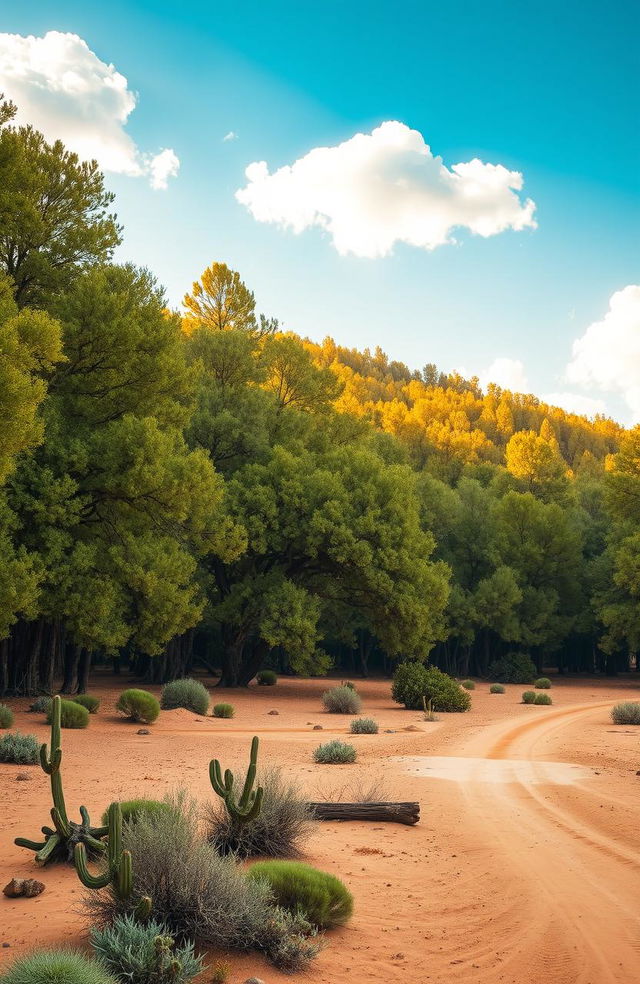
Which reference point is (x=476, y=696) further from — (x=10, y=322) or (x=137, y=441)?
(x=10, y=322)

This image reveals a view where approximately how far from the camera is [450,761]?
14758mm

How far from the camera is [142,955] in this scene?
15.4 feet

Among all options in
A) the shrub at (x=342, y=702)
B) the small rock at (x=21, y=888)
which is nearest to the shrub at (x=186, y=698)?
the shrub at (x=342, y=702)

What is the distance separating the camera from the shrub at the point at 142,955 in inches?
182

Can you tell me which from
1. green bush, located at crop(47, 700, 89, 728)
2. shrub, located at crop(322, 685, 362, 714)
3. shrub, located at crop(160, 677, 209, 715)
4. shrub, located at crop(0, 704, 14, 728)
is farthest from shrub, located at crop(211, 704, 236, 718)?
shrub, located at crop(0, 704, 14, 728)

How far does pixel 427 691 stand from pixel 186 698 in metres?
9.67

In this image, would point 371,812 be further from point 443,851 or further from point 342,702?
point 342,702

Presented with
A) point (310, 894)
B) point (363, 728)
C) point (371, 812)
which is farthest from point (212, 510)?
point (310, 894)

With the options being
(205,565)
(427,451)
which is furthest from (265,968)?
(427,451)

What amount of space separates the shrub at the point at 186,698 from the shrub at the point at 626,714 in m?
13.1

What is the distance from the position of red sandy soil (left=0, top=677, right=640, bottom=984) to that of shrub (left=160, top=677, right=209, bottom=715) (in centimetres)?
524

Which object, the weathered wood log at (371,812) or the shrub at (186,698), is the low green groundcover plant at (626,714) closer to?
the shrub at (186,698)

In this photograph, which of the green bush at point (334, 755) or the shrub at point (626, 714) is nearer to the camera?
the green bush at point (334, 755)

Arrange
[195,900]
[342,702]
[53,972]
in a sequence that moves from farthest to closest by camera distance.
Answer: [342,702] < [195,900] < [53,972]
